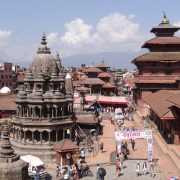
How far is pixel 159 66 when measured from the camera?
5594 cm

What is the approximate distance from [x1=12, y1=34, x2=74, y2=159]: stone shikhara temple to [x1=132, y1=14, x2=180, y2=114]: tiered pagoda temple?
65.9 feet

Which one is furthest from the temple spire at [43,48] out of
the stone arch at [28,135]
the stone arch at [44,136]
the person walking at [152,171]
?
the person walking at [152,171]

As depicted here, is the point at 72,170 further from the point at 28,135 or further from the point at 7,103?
the point at 7,103

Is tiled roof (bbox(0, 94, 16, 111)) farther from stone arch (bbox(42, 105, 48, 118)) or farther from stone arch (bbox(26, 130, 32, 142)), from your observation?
stone arch (bbox(42, 105, 48, 118))

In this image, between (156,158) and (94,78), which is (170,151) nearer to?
(156,158)

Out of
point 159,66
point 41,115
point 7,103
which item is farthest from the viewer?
point 159,66

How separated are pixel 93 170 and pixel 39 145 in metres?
8.06

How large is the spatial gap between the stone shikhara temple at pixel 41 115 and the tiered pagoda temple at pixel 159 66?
791 inches

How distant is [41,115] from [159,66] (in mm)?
24113

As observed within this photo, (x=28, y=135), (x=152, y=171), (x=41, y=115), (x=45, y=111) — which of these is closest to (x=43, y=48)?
(x=45, y=111)

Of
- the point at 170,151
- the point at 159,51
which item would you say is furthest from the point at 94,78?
the point at 170,151

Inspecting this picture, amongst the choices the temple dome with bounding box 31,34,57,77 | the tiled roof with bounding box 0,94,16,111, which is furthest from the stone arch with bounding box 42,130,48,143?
the tiled roof with bounding box 0,94,16,111

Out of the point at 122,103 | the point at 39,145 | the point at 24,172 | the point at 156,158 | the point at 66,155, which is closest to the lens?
the point at 24,172

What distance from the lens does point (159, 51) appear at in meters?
57.1
